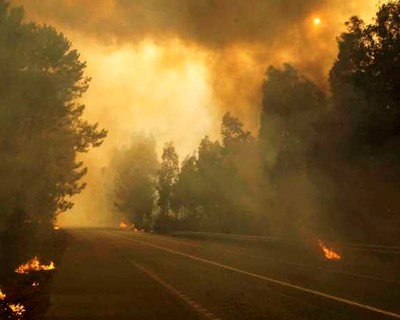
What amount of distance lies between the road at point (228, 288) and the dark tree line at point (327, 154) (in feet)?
28.8

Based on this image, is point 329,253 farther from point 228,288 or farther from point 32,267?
point 32,267

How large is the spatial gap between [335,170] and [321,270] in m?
15.6

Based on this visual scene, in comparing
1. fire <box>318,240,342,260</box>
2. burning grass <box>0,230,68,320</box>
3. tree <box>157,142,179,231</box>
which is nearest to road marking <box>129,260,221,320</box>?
burning grass <box>0,230,68,320</box>

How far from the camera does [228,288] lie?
13391 millimetres

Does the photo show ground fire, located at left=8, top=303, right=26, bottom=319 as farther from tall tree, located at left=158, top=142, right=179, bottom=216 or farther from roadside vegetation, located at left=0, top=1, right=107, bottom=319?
tall tree, located at left=158, top=142, right=179, bottom=216

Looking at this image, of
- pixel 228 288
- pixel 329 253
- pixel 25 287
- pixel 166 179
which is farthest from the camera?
pixel 166 179

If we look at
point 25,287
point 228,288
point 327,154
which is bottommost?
point 25,287

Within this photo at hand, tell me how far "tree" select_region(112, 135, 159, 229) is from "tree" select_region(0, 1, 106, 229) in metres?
48.5

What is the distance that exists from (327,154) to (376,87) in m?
6.07

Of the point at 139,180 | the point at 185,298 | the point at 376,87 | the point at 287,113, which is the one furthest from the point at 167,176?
the point at 185,298

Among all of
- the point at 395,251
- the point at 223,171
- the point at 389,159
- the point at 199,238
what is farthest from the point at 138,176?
the point at 395,251

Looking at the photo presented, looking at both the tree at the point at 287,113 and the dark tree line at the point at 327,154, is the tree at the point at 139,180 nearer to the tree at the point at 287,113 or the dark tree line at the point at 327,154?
the dark tree line at the point at 327,154

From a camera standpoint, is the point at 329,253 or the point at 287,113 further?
the point at 287,113

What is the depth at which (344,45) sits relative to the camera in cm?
3566
